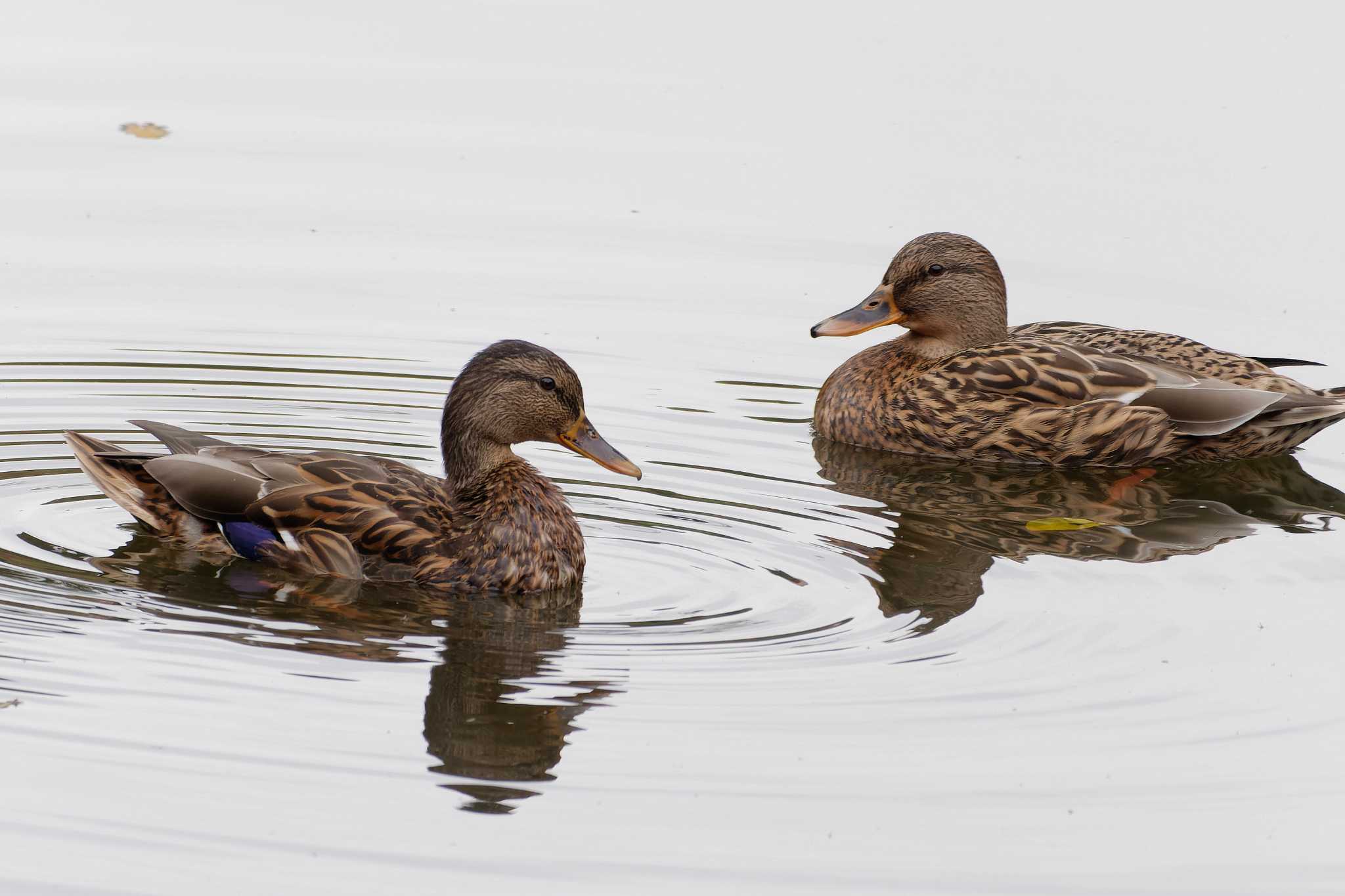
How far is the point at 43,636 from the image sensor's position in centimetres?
Result: 834

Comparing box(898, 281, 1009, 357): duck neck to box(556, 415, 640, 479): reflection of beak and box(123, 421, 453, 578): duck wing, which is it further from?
box(123, 421, 453, 578): duck wing

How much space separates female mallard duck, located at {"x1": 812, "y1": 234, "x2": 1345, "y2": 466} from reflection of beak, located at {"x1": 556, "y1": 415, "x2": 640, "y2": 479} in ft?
9.82

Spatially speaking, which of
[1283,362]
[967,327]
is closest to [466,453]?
[967,327]

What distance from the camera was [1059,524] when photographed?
1100cm

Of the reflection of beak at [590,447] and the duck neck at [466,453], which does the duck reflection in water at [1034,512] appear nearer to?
the reflection of beak at [590,447]

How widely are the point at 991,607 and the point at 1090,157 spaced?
27.7 ft

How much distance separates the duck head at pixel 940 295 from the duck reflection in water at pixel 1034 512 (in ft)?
3.14

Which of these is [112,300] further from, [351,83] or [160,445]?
[351,83]

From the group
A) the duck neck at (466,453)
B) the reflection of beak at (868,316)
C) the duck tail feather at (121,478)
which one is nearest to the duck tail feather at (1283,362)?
the reflection of beak at (868,316)

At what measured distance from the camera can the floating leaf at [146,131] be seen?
668 inches

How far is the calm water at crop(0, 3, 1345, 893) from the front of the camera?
23.1 feet

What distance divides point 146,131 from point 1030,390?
8039mm

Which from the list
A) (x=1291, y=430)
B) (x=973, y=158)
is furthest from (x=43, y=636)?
(x=973, y=158)

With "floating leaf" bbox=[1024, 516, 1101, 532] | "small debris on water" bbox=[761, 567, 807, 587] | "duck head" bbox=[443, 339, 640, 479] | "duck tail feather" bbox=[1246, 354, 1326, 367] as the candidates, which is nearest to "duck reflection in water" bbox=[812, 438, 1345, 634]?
"floating leaf" bbox=[1024, 516, 1101, 532]
